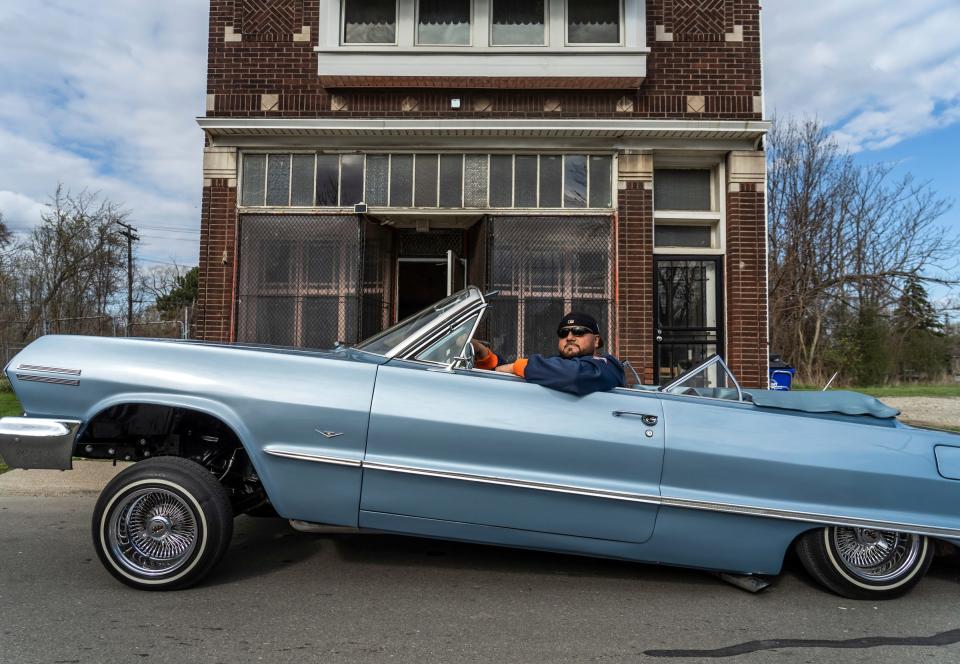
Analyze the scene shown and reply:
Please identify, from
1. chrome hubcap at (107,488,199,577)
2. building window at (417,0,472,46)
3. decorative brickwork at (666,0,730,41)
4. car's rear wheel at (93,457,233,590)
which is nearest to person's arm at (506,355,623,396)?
car's rear wheel at (93,457,233,590)

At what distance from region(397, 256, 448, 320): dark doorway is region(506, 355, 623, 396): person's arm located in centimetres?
623

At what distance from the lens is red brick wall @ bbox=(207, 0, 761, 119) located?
8.54 meters

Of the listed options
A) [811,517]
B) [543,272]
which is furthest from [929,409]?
[811,517]

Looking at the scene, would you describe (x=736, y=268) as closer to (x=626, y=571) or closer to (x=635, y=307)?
(x=635, y=307)

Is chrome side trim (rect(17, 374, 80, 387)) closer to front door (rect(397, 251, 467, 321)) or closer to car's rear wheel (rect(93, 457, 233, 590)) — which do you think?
car's rear wheel (rect(93, 457, 233, 590))

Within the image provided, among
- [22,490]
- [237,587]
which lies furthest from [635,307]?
[22,490]

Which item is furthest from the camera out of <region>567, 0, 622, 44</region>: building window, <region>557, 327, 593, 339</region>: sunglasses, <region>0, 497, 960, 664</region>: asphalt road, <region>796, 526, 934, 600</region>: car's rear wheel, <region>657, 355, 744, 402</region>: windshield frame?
<region>567, 0, 622, 44</region>: building window

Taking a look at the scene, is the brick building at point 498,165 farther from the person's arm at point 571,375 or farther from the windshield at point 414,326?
the person's arm at point 571,375

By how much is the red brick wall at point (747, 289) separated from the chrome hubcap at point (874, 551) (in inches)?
196

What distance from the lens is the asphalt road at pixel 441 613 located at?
9.22ft

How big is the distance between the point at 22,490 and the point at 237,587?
3336mm

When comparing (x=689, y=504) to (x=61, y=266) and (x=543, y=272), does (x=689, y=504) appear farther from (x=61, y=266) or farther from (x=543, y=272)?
(x=61, y=266)

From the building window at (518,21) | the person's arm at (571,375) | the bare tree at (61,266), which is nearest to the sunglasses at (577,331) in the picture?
the person's arm at (571,375)

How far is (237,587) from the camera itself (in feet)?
11.5
